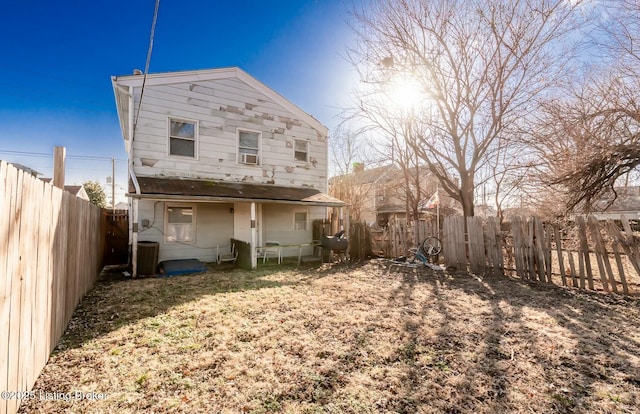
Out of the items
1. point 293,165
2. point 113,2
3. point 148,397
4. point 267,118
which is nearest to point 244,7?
point 113,2

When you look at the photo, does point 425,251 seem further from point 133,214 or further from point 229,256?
point 133,214

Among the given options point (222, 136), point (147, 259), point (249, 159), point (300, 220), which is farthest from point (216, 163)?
point (300, 220)

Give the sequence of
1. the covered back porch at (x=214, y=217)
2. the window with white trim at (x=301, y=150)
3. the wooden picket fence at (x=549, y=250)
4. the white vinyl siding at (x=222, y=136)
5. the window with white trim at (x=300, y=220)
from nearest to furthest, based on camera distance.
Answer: the wooden picket fence at (x=549, y=250) < the covered back porch at (x=214, y=217) < the white vinyl siding at (x=222, y=136) < the window with white trim at (x=301, y=150) < the window with white trim at (x=300, y=220)

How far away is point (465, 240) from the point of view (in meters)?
9.02

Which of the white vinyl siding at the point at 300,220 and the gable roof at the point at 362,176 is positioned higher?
the gable roof at the point at 362,176

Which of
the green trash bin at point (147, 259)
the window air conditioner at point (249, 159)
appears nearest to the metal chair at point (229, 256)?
the green trash bin at point (147, 259)

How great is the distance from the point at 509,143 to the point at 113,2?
1249cm

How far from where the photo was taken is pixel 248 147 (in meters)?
11.2

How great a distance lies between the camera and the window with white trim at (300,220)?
1235cm

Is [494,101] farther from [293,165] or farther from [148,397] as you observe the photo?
[148,397]

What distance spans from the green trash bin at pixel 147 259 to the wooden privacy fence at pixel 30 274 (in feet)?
13.7

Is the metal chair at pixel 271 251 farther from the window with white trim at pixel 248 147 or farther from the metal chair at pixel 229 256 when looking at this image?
the window with white trim at pixel 248 147

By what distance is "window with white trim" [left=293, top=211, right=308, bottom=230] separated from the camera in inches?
486

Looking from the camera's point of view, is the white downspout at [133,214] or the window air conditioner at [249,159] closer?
the white downspout at [133,214]
